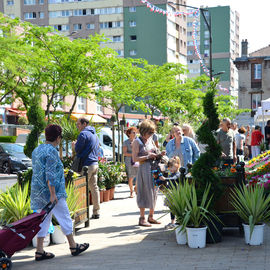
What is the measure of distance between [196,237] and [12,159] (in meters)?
16.6

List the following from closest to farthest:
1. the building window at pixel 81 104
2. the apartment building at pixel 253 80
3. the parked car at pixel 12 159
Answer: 1. the parked car at pixel 12 159
2. the building window at pixel 81 104
3. the apartment building at pixel 253 80

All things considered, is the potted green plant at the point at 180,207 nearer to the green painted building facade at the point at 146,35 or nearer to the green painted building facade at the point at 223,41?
the green painted building facade at the point at 146,35

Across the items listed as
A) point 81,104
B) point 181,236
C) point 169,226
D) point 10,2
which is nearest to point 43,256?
point 181,236

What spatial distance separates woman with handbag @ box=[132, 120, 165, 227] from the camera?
332 inches

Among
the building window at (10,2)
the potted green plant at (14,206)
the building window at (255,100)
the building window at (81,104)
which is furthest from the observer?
the building window at (10,2)

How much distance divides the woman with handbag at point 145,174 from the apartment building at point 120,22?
74.3 m

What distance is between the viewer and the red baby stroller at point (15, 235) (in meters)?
5.69

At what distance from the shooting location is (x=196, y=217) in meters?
6.76

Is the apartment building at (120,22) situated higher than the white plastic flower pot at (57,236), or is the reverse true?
the apartment building at (120,22)

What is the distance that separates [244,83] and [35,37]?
43880 mm

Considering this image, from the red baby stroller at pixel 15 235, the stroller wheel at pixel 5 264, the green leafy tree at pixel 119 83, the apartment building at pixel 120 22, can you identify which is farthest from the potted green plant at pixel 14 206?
the apartment building at pixel 120 22

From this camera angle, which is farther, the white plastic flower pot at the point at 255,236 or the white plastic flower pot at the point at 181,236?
the white plastic flower pot at the point at 181,236

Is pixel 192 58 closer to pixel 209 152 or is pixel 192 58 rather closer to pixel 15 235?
pixel 209 152

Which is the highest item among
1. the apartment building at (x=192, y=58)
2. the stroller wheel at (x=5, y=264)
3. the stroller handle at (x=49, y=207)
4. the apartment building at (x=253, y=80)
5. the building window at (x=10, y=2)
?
the building window at (x=10, y=2)
